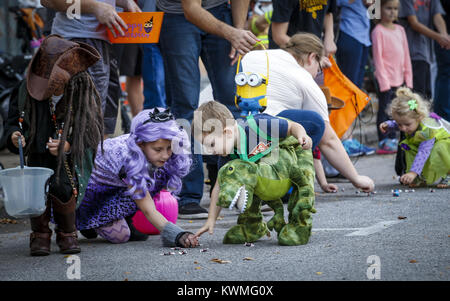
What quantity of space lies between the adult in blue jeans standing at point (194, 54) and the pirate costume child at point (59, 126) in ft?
4.01

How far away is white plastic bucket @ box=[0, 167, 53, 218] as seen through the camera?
329cm

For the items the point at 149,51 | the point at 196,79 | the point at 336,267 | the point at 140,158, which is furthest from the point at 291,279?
the point at 149,51

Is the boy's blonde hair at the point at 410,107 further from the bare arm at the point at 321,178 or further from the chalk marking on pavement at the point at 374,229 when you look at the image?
the chalk marking on pavement at the point at 374,229

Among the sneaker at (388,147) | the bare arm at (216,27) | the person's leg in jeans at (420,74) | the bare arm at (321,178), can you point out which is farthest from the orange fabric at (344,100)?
the person's leg in jeans at (420,74)

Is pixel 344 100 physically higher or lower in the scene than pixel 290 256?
higher

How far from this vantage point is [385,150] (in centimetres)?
821

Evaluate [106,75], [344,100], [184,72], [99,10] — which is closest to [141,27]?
[99,10]

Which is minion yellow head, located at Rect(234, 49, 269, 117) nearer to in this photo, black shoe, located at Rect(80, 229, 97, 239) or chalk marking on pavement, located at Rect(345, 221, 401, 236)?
chalk marking on pavement, located at Rect(345, 221, 401, 236)

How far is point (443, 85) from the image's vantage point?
8508mm

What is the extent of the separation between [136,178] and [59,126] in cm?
47

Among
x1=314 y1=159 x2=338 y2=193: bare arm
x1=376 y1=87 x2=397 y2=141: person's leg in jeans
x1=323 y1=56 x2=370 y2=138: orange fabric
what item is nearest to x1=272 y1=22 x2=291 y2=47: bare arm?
x1=323 y1=56 x2=370 y2=138: orange fabric

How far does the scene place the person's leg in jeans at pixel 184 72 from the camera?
491 centimetres

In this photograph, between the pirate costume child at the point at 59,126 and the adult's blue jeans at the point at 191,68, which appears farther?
the adult's blue jeans at the point at 191,68

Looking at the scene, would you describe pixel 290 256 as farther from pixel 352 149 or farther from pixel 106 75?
pixel 352 149
